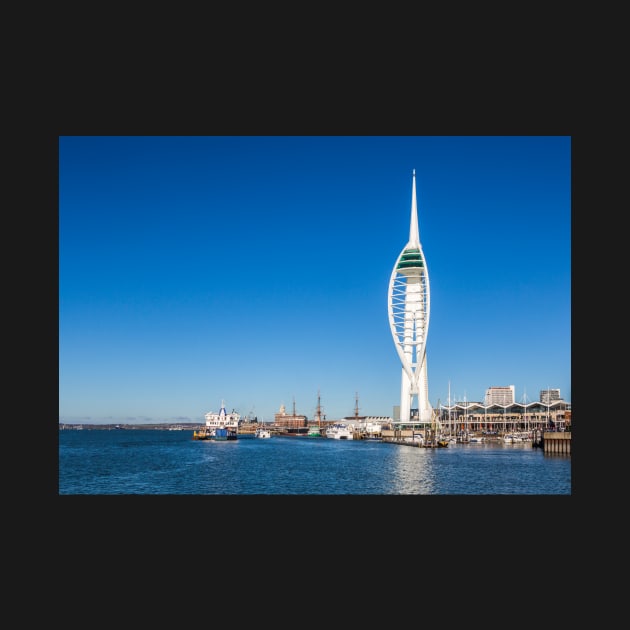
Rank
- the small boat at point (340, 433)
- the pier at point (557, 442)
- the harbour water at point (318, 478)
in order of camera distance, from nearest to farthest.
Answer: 1. the harbour water at point (318, 478)
2. the pier at point (557, 442)
3. the small boat at point (340, 433)

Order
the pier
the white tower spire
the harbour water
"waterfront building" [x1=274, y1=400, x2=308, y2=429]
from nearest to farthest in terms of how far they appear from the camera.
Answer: the harbour water → the pier → the white tower spire → "waterfront building" [x1=274, y1=400, x2=308, y2=429]

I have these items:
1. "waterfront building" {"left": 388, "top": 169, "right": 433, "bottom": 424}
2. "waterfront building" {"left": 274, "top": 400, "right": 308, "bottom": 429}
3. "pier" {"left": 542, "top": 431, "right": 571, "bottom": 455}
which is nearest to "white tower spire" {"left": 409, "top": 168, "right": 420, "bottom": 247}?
"waterfront building" {"left": 388, "top": 169, "right": 433, "bottom": 424}

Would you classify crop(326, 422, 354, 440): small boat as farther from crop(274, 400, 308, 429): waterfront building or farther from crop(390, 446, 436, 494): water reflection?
crop(390, 446, 436, 494): water reflection

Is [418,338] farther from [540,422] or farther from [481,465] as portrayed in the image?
[481,465]

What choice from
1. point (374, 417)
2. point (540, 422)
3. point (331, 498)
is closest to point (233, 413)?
point (540, 422)

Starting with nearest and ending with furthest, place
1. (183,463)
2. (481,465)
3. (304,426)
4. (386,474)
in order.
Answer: (386,474) → (481,465) → (183,463) → (304,426)

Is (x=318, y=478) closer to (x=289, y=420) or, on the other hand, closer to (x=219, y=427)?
(x=219, y=427)

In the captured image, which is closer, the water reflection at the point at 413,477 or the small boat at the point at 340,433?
the water reflection at the point at 413,477

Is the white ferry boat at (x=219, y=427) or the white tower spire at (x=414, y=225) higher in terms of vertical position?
the white tower spire at (x=414, y=225)

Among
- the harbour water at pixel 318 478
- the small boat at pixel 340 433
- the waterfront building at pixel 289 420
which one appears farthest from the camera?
the waterfront building at pixel 289 420

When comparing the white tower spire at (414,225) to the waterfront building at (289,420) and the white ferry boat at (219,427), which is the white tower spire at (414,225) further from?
the waterfront building at (289,420)

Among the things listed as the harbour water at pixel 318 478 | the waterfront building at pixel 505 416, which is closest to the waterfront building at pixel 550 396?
the waterfront building at pixel 505 416
